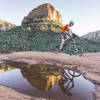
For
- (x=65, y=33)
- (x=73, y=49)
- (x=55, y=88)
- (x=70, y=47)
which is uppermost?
(x=65, y=33)

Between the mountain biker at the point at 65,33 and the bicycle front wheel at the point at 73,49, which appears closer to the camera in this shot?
the mountain biker at the point at 65,33

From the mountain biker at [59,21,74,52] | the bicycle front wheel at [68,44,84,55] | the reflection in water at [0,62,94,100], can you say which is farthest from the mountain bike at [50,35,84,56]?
the reflection in water at [0,62,94,100]

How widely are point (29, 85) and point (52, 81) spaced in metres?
0.87

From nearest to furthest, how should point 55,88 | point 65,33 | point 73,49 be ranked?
point 55,88
point 65,33
point 73,49

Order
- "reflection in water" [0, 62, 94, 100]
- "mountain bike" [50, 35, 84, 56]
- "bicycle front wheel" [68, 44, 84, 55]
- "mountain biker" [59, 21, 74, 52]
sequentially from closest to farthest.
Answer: "reflection in water" [0, 62, 94, 100]
"mountain biker" [59, 21, 74, 52]
"mountain bike" [50, 35, 84, 56]
"bicycle front wheel" [68, 44, 84, 55]

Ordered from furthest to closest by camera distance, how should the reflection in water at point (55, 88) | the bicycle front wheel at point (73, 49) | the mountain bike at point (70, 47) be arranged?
the bicycle front wheel at point (73, 49) → the mountain bike at point (70, 47) → the reflection in water at point (55, 88)

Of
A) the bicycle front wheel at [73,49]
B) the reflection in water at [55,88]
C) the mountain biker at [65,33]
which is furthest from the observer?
the bicycle front wheel at [73,49]

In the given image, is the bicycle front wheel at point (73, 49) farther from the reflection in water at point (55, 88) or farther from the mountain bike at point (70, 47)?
the reflection in water at point (55, 88)

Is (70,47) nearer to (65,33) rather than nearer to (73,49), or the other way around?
(73,49)

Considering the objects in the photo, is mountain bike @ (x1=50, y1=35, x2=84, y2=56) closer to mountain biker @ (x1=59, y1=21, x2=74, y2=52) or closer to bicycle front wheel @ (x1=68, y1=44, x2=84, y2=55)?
bicycle front wheel @ (x1=68, y1=44, x2=84, y2=55)

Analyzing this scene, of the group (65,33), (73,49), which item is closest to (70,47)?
(73,49)

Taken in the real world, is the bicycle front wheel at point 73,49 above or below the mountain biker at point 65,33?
below

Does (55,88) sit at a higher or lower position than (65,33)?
lower

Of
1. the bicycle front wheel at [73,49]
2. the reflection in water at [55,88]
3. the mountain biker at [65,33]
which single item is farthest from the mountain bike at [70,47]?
the reflection in water at [55,88]
